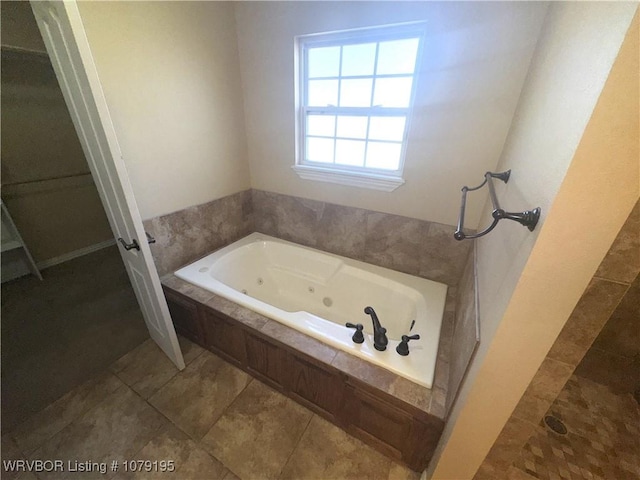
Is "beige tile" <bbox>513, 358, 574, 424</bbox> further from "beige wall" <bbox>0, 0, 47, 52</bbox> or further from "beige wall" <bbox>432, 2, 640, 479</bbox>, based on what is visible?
"beige wall" <bbox>0, 0, 47, 52</bbox>

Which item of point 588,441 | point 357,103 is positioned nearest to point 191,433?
point 588,441

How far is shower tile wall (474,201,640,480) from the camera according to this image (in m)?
0.56

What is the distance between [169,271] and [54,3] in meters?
1.46

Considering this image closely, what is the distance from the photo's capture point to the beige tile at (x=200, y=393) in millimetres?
1370

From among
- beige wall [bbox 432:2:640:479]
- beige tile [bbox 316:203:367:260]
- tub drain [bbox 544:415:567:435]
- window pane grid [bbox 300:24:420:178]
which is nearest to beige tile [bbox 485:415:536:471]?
beige wall [bbox 432:2:640:479]

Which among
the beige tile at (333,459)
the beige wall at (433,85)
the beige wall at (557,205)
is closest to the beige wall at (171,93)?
the beige wall at (433,85)

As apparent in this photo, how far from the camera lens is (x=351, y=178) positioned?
184cm

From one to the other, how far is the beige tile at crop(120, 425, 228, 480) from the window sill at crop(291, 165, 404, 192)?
1.80 meters

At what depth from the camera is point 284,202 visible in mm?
2213

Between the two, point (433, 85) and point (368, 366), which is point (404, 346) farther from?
point (433, 85)

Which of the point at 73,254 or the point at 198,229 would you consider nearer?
the point at 198,229

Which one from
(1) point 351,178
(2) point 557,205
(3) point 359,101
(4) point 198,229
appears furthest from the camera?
(4) point 198,229

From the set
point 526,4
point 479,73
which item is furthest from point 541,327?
point 526,4

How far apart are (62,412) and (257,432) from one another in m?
1.11
